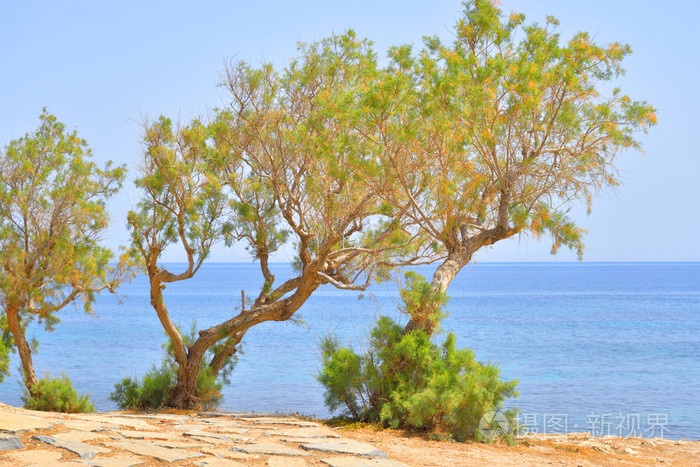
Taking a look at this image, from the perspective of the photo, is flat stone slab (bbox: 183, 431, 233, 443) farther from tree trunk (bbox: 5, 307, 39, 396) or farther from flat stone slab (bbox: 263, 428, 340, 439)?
tree trunk (bbox: 5, 307, 39, 396)

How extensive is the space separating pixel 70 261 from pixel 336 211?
5979mm

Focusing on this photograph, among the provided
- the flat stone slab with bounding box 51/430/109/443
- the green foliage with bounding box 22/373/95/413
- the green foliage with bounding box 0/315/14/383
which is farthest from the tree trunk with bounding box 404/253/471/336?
the green foliage with bounding box 0/315/14/383

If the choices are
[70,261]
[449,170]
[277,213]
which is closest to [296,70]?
[277,213]

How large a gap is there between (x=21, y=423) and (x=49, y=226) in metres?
7.07

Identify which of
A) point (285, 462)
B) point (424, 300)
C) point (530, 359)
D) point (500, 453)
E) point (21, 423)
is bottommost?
point (530, 359)

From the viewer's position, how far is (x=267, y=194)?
35.0ft

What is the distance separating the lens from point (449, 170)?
26.0 ft

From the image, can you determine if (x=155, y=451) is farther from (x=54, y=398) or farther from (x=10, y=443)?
(x=54, y=398)

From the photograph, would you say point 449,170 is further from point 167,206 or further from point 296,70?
point 167,206

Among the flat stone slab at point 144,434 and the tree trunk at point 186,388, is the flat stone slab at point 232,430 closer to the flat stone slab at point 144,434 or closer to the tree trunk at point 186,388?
the flat stone slab at point 144,434

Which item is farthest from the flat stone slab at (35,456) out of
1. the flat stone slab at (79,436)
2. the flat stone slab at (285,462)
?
the flat stone slab at (285,462)

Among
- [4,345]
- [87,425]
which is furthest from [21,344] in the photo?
[87,425]

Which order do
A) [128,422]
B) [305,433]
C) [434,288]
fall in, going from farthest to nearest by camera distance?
[434,288]
[128,422]
[305,433]

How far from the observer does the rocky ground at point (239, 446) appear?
516cm
